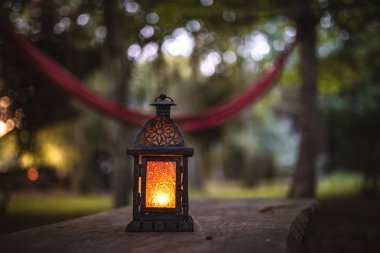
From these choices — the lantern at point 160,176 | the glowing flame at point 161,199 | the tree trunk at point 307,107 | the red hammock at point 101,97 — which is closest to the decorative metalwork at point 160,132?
the lantern at point 160,176

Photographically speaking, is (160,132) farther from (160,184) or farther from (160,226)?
(160,226)

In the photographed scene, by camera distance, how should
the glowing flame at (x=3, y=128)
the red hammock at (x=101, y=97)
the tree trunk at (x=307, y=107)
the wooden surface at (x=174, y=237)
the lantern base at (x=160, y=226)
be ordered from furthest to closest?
the glowing flame at (x=3, y=128), the tree trunk at (x=307, y=107), the red hammock at (x=101, y=97), the lantern base at (x=160, y=226), the wooden surface at (x=174, y=237)

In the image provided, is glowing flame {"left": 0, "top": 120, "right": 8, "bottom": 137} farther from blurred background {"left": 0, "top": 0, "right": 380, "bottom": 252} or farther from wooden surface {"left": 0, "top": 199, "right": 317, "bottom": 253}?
wooden surface {"left": 0, "top": 199, "right": 317, "bottom": 253}

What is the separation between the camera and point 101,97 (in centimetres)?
387

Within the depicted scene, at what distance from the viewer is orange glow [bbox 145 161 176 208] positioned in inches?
72.4

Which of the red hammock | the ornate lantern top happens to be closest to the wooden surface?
the ornate lantern top

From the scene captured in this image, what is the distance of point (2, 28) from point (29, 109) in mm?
2407

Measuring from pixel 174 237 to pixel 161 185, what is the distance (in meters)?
0.32

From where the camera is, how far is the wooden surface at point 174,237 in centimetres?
138

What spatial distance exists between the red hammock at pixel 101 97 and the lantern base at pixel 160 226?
2251 mm

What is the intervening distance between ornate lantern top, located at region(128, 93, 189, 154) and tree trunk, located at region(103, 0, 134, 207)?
2.90 m

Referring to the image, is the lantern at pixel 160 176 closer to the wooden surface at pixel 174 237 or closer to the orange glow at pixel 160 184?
the orange glow at pixel 160 184

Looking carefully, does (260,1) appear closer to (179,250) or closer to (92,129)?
(179,250)

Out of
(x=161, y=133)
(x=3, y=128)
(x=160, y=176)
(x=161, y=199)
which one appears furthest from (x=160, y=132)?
(x=3, y=128)
